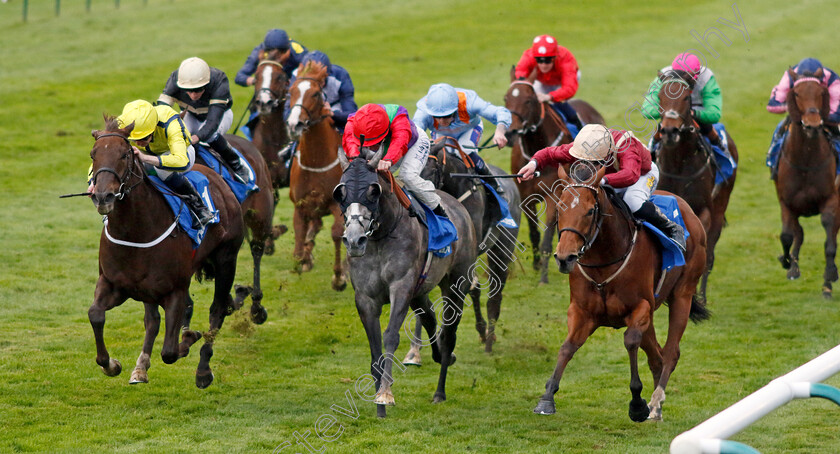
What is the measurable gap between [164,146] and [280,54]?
15.9 feet

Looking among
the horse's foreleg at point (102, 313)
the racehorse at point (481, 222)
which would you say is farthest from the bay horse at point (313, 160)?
the horse's foreleg at point (102, 313)

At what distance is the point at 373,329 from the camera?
7191mm

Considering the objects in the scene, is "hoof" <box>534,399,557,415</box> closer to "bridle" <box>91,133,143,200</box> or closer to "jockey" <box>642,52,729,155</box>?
"bridle" <box>91,133,143,200</box>

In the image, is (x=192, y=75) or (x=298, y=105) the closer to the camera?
(x=192, y=75)

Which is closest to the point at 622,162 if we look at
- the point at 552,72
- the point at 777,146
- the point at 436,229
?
the point at 436,229

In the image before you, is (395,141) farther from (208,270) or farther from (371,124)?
(208,270)

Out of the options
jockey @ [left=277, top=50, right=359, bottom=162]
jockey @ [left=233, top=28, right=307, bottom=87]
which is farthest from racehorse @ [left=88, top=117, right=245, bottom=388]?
jockey @ [left=233, top=28, right=307, bottom=87]

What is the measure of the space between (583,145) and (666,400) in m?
2.30

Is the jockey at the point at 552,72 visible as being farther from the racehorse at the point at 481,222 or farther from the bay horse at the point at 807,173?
the racehorse at the point at 481,222

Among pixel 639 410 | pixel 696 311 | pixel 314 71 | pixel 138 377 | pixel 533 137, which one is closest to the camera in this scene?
pixel 639 410

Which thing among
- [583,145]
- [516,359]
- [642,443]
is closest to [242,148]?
[516,359]

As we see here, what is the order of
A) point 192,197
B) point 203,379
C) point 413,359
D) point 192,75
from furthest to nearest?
point 413,359 < point 192,75 < point 203,379 < point 192,197

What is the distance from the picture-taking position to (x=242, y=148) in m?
10.4

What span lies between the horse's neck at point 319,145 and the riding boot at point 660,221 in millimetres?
4341
